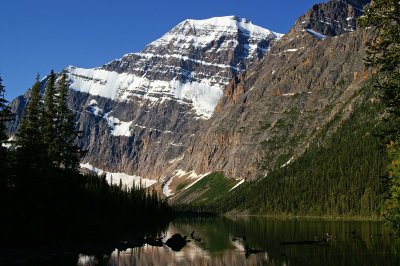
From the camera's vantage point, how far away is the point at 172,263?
67.9 meters

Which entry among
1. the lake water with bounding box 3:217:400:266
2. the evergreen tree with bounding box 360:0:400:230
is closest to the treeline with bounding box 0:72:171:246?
the lake water with bounding box 3:217:400:266

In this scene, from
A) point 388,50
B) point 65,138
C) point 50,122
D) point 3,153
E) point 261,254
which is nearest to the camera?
point 388,50

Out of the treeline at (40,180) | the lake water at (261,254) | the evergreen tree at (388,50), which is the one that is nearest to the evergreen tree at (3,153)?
the treeline at (40,180)

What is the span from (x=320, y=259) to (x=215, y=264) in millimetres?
13607

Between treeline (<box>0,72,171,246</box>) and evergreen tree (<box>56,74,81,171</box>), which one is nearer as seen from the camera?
treeline (<box>0,72,171,246</box>)

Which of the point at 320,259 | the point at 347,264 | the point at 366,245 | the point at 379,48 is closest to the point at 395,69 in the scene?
the point at 379,48

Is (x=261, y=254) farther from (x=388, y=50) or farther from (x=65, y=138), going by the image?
(x=388, y=50)

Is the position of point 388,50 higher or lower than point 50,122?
lower

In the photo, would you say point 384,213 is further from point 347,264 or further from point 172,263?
point 172,263

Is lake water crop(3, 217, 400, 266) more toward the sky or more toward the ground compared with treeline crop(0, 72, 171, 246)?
more toward the ground

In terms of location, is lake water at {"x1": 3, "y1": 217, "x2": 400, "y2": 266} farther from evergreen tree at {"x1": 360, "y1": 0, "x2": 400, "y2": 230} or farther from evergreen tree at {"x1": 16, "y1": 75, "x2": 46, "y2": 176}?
evergreen tree at {"x1": 360, "y1": 0, "x2": 400, "y2": 230}

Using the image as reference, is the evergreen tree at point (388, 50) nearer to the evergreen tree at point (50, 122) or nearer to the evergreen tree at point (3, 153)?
the evergreen tree at point (3, 153)

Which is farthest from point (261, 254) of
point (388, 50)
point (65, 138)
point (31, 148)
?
point (388, 50)

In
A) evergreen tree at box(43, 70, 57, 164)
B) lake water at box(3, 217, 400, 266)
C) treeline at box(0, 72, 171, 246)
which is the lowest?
lake water at box(3, 217, 400, 266)
